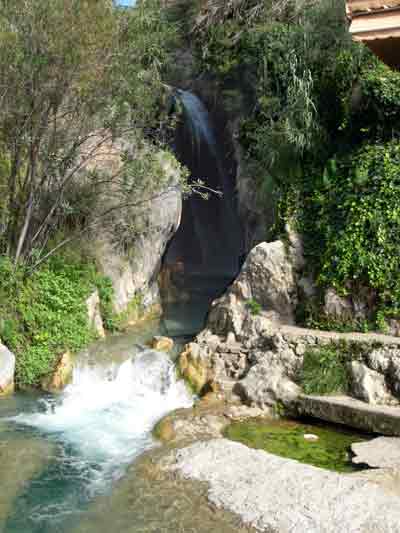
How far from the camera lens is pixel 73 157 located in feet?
35.2

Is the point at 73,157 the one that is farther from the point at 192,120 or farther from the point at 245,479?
the point at 192,120

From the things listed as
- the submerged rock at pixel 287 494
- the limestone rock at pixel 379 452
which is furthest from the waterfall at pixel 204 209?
the submerged rock at pixel 287 494

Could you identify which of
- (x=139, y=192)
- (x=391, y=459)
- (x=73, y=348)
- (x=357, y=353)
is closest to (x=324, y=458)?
(x=391, y=459)

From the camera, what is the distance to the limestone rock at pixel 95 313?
10867 mm

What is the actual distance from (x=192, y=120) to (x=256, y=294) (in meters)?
10.9

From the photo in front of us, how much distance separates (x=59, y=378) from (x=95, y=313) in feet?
7.04

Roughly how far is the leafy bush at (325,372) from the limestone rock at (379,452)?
4.37 feet

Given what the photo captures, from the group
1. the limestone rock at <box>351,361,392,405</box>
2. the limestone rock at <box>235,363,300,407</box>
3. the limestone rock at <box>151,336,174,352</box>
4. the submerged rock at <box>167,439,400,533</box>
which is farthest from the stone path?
the submerged rock at <box>167,439,400,533</box>

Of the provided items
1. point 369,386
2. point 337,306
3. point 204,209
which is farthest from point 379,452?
point 204,209

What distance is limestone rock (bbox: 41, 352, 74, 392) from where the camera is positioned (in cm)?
923

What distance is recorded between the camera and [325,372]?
8.29m

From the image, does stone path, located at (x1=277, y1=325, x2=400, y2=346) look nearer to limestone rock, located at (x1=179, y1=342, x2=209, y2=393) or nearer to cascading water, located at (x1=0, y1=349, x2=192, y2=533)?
limestone rock, located at (x1=179, y1=342, x2=209, y2=393)

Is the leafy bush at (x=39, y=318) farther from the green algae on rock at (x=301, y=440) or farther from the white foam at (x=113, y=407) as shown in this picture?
the green algae on rock at (x=301, y=440)

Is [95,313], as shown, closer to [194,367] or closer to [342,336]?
[194,367]
